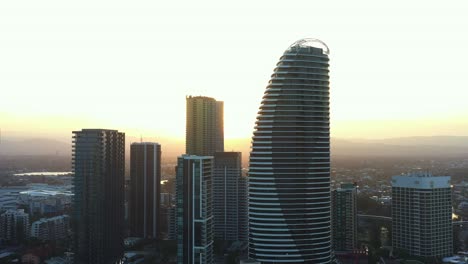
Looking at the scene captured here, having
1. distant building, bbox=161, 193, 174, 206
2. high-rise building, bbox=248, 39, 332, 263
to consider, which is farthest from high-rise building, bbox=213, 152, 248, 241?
high-rise building, bbox=248, 39, 332, 263

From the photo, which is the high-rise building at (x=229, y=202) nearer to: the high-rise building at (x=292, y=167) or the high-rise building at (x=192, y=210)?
the high-rise building at (x=192, y=210)

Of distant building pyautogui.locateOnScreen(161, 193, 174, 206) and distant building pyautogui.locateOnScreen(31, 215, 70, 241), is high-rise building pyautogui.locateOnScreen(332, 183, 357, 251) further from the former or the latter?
distant building pyautogui.locateOnScreen(31, 215, 70, 241)

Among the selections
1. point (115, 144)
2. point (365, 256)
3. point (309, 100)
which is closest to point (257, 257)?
point (309, 100)

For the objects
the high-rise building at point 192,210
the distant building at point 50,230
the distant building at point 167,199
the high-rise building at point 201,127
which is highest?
the high-rise building at point 201,127

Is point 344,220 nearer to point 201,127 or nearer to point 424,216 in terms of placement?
point 424,216

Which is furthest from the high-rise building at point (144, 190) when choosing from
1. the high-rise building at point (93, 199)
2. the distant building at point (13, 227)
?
the high-rise building at point (93, 199)

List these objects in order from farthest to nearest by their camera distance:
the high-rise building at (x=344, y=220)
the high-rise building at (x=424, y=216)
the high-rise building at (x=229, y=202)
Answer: the high-rise building at (x=229, y=202), the high-rise building at (x=344, y=220), the high-rise building at (x=424, y=216)


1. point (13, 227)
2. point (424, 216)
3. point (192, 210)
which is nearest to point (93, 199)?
point (192, 210)
